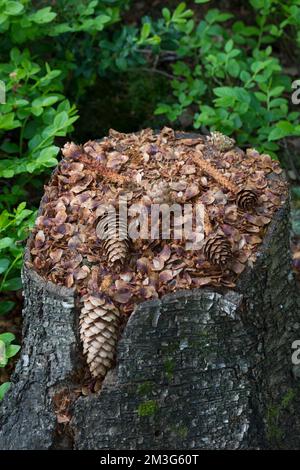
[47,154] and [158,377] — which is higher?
[47,154]

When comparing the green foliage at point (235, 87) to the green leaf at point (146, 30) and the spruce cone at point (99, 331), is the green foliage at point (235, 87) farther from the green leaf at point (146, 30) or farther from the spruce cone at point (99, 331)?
the spruce cone at point (99, 331)

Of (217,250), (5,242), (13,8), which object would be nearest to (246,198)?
(217,250)

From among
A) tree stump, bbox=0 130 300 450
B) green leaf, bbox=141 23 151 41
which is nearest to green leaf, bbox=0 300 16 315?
tree stump, bbox=0 130 300 450

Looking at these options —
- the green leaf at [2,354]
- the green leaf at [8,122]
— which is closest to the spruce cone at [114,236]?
the green leaf at [2,354]

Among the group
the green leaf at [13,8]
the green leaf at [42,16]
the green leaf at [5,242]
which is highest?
the green leaf at [13,8]

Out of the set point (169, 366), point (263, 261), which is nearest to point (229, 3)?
point (263, 261)

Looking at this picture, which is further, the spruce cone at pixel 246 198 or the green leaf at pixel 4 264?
the green leaf at pixel 4 264

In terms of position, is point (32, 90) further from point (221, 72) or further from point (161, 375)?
point (161, 375)
